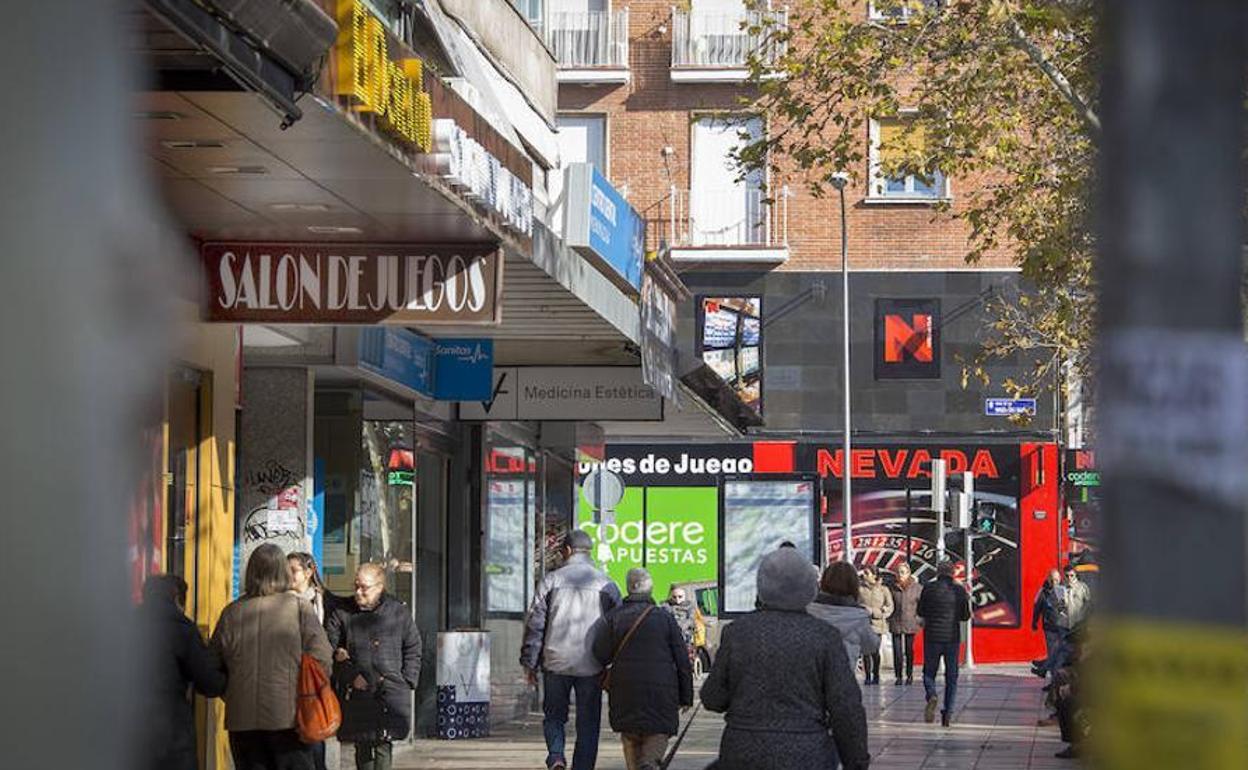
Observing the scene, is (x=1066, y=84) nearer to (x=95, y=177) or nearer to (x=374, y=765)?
(x=374, y=765)

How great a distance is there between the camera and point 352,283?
556 inches

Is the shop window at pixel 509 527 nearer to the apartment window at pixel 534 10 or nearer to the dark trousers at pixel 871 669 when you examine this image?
the apartment window at pixel 534 10

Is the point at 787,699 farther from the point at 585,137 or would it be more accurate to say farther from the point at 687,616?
the point at 585,137

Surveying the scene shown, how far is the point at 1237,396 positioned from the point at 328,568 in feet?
59.9

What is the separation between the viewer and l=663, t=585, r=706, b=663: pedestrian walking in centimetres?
3591

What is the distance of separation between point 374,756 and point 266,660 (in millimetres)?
2884

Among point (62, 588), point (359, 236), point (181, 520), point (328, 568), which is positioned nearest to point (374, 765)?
point (181, 520)

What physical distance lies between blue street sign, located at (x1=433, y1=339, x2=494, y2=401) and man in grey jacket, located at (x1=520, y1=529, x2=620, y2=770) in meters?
4.69

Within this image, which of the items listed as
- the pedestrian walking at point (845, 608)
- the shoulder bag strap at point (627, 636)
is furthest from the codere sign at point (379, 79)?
the shoulder bag strap at point (627, 636)

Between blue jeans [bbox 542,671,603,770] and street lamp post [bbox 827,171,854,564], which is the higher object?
street lamp post [bbox 827,171,854,564]

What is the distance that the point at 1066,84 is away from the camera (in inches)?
A: 687

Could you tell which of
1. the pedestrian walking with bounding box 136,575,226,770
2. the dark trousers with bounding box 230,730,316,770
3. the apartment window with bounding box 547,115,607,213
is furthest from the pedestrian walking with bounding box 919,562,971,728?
the apartment window with bounding box 547,115,607,213

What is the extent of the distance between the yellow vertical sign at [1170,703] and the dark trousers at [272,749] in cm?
1041

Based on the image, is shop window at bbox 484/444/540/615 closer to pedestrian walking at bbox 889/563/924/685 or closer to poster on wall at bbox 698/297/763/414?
pedestrian walking at bbox 889/563/924/685
